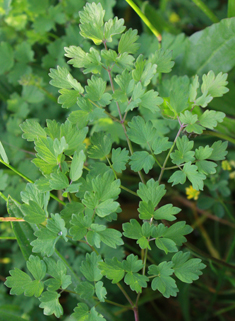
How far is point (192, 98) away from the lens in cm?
62

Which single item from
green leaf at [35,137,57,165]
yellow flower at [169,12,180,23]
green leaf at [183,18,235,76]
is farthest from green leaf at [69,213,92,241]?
yellow flower at [169,12,180,23]

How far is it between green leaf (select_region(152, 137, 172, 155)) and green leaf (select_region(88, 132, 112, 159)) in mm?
100

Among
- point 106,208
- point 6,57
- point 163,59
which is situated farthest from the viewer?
point 6,57

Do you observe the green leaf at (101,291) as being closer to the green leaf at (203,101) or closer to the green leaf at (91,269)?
the green leaf at (91,269)

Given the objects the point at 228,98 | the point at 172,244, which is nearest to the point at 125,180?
the point at 228,98

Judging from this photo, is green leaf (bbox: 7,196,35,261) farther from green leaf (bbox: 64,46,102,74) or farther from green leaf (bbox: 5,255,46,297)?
green leaf (bbox: 64,46,102,74)

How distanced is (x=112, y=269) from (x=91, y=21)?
1.70 feet

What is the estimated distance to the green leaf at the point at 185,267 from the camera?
21.7 inches

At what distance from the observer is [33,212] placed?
569 millimetres

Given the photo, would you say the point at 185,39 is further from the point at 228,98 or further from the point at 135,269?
the point at 135,269

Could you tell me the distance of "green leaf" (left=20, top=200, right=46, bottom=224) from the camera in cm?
57

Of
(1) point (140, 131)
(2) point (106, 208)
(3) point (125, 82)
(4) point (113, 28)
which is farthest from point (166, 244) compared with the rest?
(4) point (113, 28)

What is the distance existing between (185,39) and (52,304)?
2.75ft

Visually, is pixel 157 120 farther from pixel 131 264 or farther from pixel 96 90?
pixel 131 264
